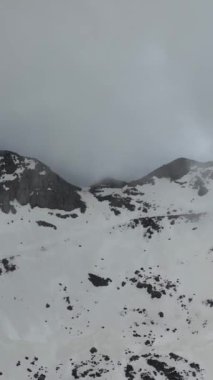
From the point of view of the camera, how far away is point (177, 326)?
167 metres

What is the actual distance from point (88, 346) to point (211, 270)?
1878 inches

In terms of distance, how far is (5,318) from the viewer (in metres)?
164

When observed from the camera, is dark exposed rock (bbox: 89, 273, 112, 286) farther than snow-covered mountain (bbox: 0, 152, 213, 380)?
Yes

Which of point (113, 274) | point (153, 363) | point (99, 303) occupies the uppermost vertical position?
point (113, 274)

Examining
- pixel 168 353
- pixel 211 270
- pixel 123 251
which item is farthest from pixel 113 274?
pixel 168 353

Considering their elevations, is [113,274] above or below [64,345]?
above

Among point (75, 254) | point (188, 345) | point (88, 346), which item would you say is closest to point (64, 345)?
point (88, 346)

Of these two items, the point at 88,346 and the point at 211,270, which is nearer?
the point at 88,346

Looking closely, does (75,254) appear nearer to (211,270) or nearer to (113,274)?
(113,274)

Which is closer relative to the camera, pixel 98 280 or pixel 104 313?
pixel 104 313

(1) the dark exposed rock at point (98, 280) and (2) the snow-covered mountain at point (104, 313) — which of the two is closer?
(2) the snow-covered mountain at point (104, 313)

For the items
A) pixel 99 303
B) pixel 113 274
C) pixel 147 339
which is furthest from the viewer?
pixel 113 274

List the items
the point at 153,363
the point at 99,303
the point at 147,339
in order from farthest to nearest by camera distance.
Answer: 1. the point at 99,303
2. the point at 147,339
3. the point at 153,363

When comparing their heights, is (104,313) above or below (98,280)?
below
